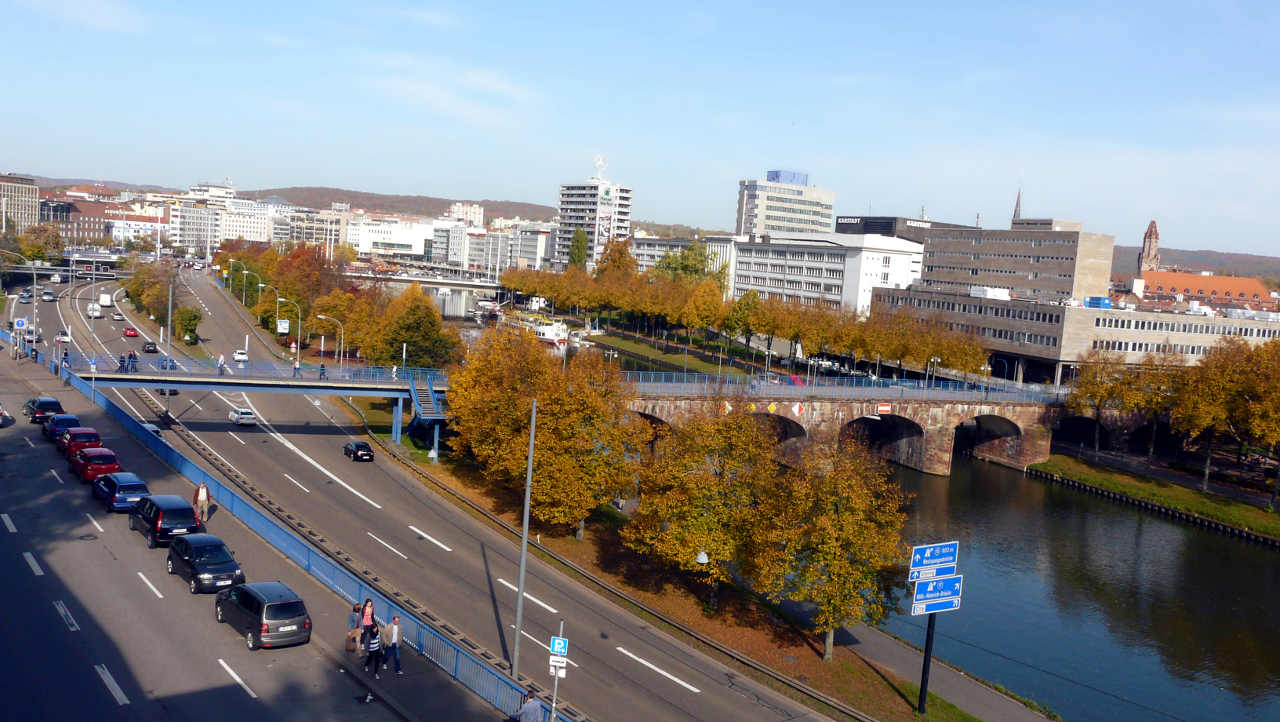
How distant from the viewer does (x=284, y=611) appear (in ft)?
66.4

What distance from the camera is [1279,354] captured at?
55.4m

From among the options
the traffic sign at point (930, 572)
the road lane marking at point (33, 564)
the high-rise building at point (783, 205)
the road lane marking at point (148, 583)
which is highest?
the high-rise building at point (783, 205)

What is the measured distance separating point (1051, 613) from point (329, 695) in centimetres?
2847

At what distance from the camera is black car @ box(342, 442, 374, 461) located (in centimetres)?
4203

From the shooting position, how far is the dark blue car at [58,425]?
3797cm

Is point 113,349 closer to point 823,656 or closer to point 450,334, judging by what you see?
point 450,334

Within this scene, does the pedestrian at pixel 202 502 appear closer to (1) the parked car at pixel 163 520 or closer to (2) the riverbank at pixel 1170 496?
(1) the parked car at pixel 163 520

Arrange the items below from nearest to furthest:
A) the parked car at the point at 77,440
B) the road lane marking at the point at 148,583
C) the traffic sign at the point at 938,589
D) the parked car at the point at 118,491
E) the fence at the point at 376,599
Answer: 1. the fence at the point at 376,599
2. the road lane marking at the point at 148,583
3. the traffic sign at the point at 938,589
4. the parked car at the point at 118,491
5. the parked car at the point at 77,440

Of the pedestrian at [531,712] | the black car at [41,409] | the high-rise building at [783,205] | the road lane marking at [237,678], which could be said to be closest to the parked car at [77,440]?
the black car at [41,409]

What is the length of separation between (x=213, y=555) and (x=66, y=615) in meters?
3.43

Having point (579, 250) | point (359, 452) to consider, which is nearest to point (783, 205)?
point (579, 250)

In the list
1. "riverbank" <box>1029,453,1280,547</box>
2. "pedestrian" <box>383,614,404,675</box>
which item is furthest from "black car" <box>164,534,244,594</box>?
"riverbank" <box>1029,453,1280,547</box>

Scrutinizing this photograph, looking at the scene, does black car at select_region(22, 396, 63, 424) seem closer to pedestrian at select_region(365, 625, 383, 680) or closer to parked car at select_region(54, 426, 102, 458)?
parked car at select_region(54, 426, 102, 458)

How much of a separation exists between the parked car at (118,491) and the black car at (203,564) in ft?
19.2
